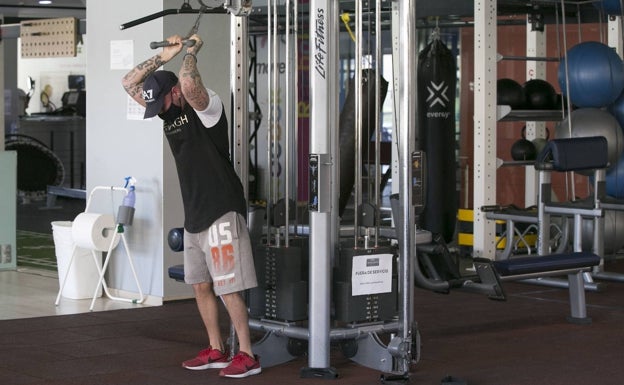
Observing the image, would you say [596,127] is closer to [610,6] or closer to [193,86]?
[610,6]

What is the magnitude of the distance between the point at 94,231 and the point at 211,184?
2.20 meters

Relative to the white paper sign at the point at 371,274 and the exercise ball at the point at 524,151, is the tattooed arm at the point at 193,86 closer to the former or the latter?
the white paper sign at the point at 371,274

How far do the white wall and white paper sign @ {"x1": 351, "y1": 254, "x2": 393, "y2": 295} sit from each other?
2.25 m

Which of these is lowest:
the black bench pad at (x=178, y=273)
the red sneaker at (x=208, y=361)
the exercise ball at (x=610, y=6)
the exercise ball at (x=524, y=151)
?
the red sneaker at (x=208, y=361)

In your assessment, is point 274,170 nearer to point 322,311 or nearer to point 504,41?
Answer: point 322,311

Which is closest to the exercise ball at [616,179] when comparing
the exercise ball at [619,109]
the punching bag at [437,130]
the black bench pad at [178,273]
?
the exercise ball at [619,109]

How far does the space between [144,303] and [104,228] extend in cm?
55

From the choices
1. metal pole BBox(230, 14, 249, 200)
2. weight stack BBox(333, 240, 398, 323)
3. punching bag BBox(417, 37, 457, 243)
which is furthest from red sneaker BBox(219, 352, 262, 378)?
punching bag BBox(417, 37, 457, 243)

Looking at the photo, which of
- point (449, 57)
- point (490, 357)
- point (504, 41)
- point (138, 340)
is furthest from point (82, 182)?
point (490, 357)

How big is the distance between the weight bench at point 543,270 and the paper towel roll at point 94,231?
96.4 inches

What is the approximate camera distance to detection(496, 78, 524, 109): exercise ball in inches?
328

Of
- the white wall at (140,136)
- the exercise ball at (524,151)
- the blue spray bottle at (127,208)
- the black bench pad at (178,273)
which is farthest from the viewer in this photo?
the exercise ball at (524,151)

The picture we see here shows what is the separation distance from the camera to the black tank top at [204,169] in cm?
470

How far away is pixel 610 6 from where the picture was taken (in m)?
8.16
